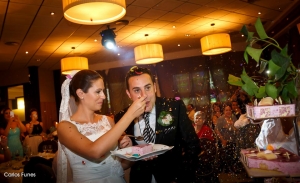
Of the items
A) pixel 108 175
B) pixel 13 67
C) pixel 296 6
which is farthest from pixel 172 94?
pixel 13 67

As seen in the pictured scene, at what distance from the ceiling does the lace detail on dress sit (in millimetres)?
2024

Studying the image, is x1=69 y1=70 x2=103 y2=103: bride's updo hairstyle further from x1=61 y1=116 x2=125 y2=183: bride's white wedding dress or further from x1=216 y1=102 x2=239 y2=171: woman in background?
x1=216 y1=102 x2=239 y2=171: woman in background

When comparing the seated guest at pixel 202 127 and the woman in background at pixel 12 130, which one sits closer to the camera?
the woman in background at pixel 12 130

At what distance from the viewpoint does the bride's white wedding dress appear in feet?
5.07

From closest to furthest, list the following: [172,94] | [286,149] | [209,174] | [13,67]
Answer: [286,149], [209,174], [172,94], [13,67]

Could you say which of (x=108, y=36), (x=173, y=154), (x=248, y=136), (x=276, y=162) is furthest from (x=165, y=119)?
(x=108, y=36)

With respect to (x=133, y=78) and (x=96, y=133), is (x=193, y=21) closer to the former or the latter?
(x=133, y=78)

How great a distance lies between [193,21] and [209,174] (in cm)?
269

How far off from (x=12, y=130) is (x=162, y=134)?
2040 millimetres

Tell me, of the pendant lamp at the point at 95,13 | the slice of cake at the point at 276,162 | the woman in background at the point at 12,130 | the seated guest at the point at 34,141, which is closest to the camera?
the slice of cake at the point at 276,162

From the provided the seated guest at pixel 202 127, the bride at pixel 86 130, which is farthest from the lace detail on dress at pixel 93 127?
the seated guest at pixel 202 127

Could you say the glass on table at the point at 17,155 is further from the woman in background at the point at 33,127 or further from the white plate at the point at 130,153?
the white plate at the point at 130,153

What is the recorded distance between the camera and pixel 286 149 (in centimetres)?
120

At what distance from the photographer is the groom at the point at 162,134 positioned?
1.63 meters
